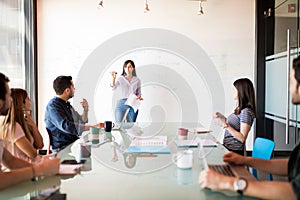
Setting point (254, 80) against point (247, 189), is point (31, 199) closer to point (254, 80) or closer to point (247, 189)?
point (247, 189)

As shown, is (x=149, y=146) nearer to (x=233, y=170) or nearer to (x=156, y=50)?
(x=233, y=170)

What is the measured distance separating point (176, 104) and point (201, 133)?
89.8 inches

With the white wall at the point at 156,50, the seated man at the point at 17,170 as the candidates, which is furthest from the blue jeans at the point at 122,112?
the seated man at the point at 17,170

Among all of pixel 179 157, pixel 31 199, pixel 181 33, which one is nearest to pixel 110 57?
pixel 181 33

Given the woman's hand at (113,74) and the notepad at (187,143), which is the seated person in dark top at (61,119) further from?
the woman's hand at (113,74)

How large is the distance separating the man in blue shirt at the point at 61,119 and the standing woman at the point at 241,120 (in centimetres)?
129

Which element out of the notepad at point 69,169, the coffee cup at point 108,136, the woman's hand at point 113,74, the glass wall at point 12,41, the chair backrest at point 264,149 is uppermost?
the glass wall at point 12,41

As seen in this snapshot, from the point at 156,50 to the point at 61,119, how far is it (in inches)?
100

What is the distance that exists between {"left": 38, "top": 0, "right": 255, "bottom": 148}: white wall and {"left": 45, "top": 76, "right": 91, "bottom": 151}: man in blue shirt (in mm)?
2007

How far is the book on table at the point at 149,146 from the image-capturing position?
2.09m

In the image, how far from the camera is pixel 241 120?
276 cm

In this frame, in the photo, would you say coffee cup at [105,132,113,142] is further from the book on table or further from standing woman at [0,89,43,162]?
standing woman at [0,89,43,162]

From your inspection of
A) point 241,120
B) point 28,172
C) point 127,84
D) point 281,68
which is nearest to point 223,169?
point 28,172

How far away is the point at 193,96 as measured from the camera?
5.19m
